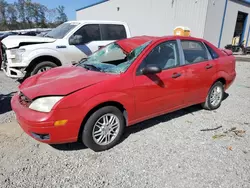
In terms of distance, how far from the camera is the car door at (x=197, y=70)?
3805 mm

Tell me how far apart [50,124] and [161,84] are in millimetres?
1784

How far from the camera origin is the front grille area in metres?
2.76

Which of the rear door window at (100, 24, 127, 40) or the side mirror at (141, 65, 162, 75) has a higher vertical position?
the rear door window at (100, 24, 127, 40)

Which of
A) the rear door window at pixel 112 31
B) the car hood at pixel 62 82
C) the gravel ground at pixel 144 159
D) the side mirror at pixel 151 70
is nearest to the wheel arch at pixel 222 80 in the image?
the gravel ground at pixel 144 159

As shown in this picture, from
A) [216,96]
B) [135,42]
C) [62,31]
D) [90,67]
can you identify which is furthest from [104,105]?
[62,31]

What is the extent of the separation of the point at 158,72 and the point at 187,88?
0.88 meters

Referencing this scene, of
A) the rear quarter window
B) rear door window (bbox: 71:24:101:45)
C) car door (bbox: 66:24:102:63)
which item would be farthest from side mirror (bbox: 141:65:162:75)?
rear door window (bbox: 71:24:101:45)

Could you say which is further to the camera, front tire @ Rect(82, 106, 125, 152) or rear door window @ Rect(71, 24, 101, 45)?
rear door window @ Rect(71, 24, 101, 45)

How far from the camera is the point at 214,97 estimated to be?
4555 mm

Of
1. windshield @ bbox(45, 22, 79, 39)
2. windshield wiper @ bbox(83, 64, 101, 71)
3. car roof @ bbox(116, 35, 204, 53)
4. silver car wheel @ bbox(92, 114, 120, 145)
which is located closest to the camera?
silver car wheel @ bbox(92, 114, 120, 145)

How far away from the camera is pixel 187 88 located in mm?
3764

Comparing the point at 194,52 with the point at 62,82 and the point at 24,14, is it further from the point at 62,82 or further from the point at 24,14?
the point at 24,14

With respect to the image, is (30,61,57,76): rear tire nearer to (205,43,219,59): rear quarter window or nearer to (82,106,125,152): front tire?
(82,106,125,152): front tire

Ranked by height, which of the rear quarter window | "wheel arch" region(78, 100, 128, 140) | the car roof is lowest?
"wheel arch" region(78, 100, 128, 140)
